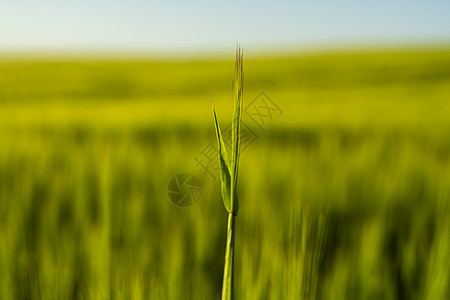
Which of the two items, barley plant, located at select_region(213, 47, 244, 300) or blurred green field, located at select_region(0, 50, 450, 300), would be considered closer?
barley plant, located at select_region(213, 47, 244, 300)

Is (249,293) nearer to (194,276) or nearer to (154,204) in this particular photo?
(194,276)

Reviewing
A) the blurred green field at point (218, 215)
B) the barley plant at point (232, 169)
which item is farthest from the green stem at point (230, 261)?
the blurred green field at point (218, 215)

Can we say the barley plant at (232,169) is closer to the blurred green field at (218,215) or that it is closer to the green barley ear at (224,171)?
the green barley ear at (224,171)

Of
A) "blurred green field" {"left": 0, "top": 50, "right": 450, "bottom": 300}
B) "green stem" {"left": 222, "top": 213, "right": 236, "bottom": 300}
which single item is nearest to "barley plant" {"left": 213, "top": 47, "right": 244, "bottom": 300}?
"green stem" {"left": 222, "top": 213, "right": 236, "bottom": 300}

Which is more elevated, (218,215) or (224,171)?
(224,171)

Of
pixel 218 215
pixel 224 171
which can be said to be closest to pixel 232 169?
pixel 224 171

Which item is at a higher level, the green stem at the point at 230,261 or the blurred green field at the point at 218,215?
the green stem at the point at 230,261

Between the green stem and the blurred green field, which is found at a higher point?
the green stem

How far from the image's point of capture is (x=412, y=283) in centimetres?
69

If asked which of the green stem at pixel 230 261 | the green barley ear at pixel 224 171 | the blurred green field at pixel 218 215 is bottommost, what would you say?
the blurred green field at pixel 218 215

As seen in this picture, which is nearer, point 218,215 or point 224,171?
point 224,171

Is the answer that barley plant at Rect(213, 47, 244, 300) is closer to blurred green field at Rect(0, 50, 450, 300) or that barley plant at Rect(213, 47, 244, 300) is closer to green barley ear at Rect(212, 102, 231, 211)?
Result: green barley ear at Rect(212, 102, 231, 211)

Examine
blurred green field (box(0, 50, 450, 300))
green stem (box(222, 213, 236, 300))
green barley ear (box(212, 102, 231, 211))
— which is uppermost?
green barley ear (box(212, 102, 231, 211))

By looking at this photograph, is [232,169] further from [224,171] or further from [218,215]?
[218,215]
